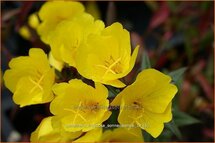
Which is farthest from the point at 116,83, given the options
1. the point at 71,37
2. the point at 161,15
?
the point at 161,15

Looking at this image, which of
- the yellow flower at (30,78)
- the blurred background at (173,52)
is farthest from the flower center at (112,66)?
the blurred background at (173,52)

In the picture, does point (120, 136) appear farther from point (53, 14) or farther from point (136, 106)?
point (53, 14)

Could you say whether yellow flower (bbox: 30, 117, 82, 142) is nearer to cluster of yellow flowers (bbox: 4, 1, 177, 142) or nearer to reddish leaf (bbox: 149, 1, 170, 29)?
cluster of yellow flowers (bbox: 4, 1, 177, 142)

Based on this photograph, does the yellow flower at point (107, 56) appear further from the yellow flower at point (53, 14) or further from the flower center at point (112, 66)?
the yellow flower at point (53, 14)

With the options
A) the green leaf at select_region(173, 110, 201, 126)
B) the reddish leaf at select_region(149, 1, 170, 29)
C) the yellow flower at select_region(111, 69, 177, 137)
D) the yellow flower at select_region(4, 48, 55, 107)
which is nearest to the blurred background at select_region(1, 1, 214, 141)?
the reddish leaf at select_region(149, 1, 170, 29)

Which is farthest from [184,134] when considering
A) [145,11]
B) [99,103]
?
[99,103]

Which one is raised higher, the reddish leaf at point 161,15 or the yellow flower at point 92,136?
the yellow flower at point 92,136

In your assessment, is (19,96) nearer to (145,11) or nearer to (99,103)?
(99,103)
